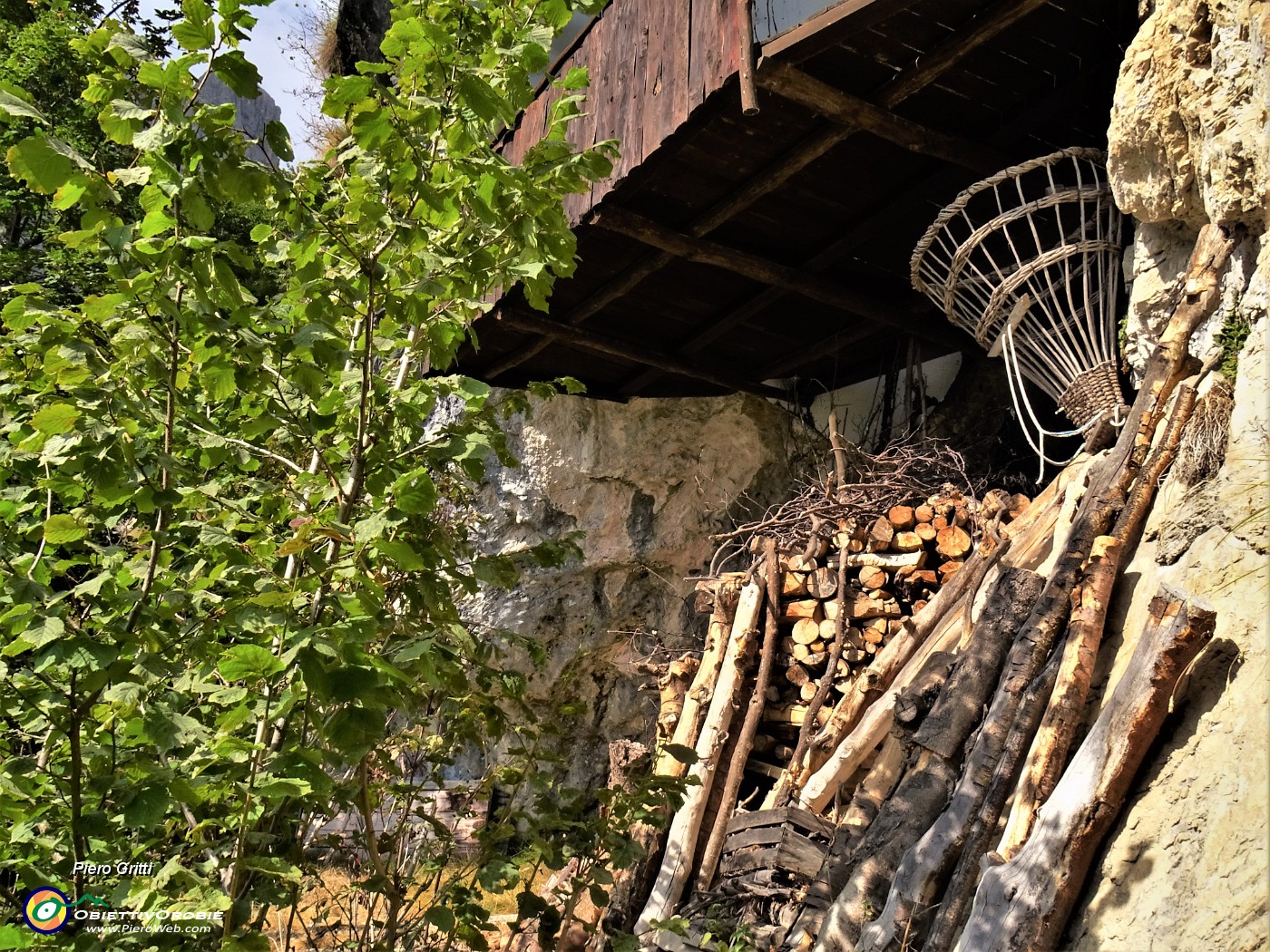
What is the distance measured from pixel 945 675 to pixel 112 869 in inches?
102

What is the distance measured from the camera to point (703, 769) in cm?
486

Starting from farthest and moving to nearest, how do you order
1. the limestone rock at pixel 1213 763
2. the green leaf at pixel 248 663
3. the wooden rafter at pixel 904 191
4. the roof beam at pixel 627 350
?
the roof beam at pixel 627 350, the wooden rafter at pixel 904 191, the limestone rock at pixel 1213 763, the green leaf at pixel 248 663

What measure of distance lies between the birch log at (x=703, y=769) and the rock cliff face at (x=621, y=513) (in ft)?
8.08

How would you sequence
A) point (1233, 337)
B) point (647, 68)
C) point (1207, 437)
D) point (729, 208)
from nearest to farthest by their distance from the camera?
1. point (1207, 437)
2. point (1233, 337)
3. point (647, 68)
4. point (729, 208)

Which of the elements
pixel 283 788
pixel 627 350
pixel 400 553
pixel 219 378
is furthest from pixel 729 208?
pixel 283 788

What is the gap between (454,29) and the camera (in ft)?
6.32

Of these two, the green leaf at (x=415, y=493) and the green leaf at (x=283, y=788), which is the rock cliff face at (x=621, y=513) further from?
the green leaf at (x=283, y=788)

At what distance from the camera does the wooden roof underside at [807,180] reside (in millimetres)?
3943

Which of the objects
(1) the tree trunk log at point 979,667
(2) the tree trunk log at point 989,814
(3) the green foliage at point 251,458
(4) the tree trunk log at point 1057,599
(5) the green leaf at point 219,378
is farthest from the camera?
(1) the tree trunk log at point 979,667

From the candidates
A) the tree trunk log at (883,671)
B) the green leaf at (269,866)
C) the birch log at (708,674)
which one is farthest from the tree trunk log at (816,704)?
the green leaf at (269,866)

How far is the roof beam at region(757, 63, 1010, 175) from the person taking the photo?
3.94m

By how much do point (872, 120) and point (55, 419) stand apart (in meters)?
3.67

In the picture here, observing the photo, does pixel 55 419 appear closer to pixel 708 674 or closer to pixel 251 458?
pixel 251 458

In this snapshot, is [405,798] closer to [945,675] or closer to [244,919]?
[244,919]
